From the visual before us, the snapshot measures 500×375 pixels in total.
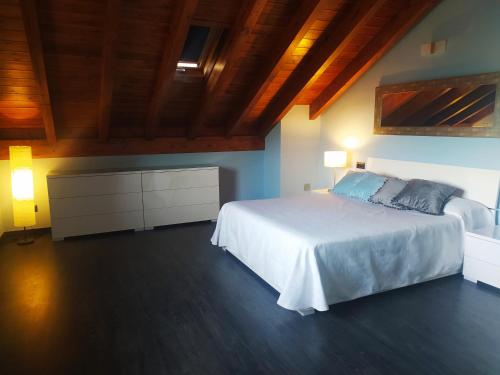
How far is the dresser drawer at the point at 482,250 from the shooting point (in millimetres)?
3061

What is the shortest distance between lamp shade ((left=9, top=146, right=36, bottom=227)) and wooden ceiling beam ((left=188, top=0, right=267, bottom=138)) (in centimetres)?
201

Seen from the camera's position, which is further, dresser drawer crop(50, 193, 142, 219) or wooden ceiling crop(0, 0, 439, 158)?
dresser drawer crop(50, 193, 142, 219)

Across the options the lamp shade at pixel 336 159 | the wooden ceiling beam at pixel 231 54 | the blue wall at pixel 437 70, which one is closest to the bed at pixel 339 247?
the blue wall at pixel 437 70

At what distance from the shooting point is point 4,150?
4406 millimetres

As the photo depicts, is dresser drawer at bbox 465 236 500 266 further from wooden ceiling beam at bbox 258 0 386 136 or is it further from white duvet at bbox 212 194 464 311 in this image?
wooden ceiling beam at bbox 258 0 386 136

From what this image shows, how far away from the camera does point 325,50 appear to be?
4152 mm

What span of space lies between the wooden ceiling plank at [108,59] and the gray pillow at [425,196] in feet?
9.70

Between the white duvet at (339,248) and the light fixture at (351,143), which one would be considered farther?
the light fixture at (351,143)

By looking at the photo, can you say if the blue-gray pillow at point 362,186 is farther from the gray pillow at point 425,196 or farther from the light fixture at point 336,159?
the light fixture at point 336,159

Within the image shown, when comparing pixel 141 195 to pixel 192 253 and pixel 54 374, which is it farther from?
pixel 54 374

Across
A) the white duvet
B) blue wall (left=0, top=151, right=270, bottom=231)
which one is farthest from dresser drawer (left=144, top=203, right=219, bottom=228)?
the white duvet

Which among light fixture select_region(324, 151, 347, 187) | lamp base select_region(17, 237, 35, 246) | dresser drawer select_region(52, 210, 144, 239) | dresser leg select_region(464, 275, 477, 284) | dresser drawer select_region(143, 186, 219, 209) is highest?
light fixture select_region(324, 151, 347, 187)

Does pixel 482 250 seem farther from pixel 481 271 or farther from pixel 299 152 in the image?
Result: pixel 299 152

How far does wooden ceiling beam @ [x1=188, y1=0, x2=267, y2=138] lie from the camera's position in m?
3.36
